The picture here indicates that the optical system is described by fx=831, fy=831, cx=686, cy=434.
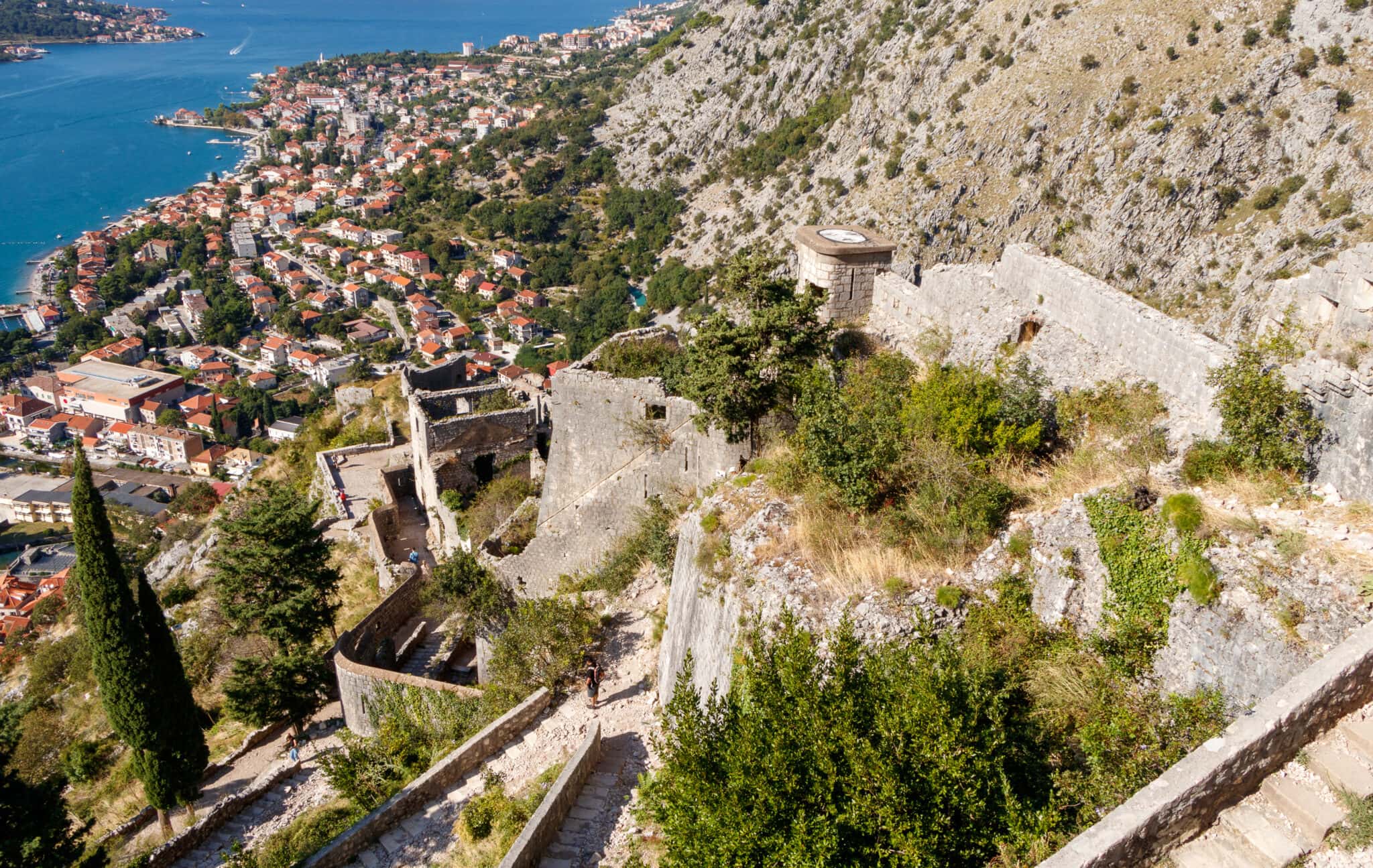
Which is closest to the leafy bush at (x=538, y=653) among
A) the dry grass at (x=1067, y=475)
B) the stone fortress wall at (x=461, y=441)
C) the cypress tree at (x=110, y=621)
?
the cypress tree at (x=110, y=621)

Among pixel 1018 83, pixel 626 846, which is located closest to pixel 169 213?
pixel 1018 83

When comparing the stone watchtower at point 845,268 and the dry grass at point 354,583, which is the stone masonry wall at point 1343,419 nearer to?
the stone watchtower at point 845,268

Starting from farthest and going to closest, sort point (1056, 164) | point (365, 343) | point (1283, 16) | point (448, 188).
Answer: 1. point (448, 188)
2. point (365, 343)
3. point (1056, 164)
4. point (1283, 16)

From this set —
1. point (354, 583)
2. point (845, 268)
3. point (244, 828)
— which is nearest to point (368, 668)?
point (244, 828)

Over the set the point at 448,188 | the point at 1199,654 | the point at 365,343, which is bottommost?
the point at 365,343

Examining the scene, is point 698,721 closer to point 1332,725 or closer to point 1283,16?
point 1332,725

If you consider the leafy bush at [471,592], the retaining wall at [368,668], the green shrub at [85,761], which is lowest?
the green shrub at [85,761]

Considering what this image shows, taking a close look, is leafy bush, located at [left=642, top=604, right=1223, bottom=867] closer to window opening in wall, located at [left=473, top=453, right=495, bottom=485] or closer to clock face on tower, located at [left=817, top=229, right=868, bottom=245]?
clock face on tower, located at [left=817, top=229, right=868, bottom=245]
